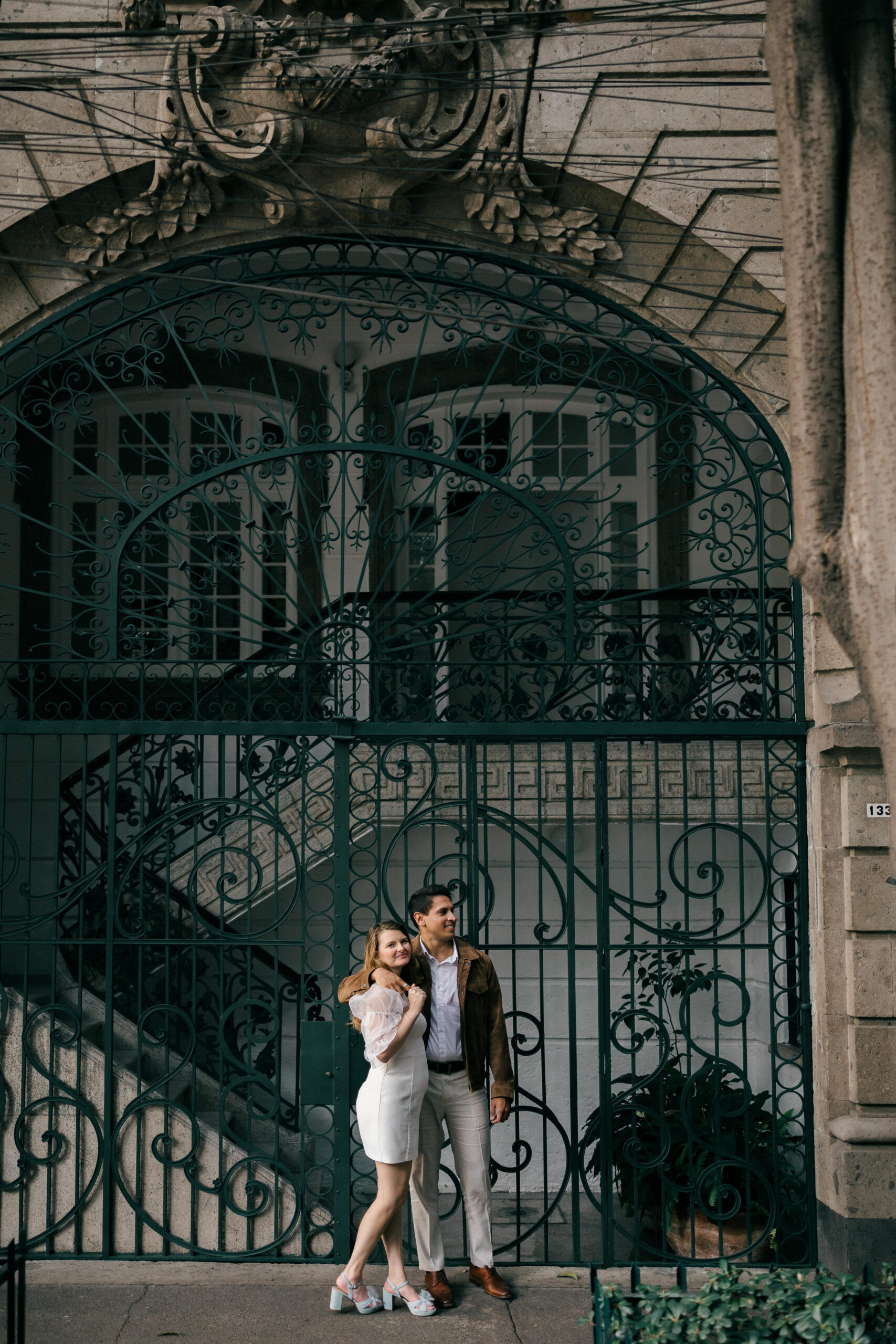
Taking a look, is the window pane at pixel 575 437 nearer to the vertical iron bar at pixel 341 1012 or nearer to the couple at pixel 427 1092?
the vertical iron bar at pixel 341 1012

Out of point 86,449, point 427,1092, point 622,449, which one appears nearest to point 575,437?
point 622,449

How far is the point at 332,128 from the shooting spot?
6.76 metres

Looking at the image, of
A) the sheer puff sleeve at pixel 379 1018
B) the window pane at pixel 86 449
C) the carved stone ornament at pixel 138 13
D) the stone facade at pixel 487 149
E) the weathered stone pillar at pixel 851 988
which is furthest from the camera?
the window pane at pixel 86 449

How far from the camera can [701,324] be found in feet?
22.9

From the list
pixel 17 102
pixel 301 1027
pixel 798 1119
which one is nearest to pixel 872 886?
pixel 798 1119

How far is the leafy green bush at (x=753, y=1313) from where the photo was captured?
12.5 feet

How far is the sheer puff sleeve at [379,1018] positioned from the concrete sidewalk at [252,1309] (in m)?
1.30

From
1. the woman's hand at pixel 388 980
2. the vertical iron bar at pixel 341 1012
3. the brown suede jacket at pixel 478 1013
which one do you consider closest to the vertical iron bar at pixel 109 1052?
the vertical iron bar at pixel 341 1012

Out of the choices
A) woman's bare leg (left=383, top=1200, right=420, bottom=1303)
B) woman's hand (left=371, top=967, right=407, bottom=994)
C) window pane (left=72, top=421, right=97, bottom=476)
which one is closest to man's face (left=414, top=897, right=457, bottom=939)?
woman's hand (left=371, top=967, right=407, bottom=994)

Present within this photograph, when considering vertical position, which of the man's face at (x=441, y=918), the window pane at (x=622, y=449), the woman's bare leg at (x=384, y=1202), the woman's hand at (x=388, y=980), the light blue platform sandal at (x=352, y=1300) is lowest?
the light blue platform sandal at (x=352, y=1300)

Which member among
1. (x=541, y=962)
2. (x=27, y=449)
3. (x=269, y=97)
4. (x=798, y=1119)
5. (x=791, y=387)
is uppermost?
(x=269, y=97)

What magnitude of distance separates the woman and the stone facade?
190cm

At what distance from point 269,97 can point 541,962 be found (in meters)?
4.78

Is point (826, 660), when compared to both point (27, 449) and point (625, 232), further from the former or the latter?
point (27, 449)
